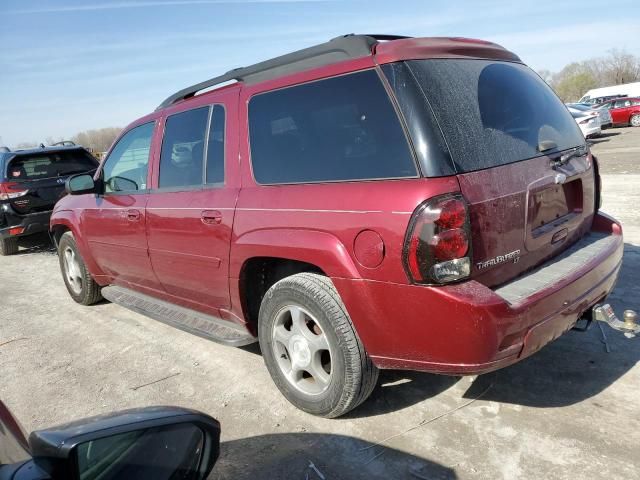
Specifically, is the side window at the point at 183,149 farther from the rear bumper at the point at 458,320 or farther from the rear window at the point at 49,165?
the rear window at the point at 49,165

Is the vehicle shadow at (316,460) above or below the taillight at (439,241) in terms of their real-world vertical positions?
below

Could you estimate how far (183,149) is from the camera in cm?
378

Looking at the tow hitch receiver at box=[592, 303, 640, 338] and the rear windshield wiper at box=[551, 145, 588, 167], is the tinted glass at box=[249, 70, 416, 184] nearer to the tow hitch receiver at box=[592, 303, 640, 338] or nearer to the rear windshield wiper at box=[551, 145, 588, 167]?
the rear windshield wiper at box=[551, 145, 588, 167]

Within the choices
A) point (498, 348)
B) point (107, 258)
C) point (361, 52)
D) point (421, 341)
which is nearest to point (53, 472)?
point (421, 341)

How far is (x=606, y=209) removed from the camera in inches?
284

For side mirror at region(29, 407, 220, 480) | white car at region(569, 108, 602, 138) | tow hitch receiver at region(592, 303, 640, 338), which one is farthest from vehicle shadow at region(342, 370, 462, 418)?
white car at region(569, 108, 602, 138)

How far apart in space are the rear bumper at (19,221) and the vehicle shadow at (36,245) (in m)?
0.76

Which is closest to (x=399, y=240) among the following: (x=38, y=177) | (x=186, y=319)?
(x=186, y=319)

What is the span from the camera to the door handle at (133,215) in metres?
4.04

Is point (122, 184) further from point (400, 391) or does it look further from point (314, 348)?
point (400, 391)

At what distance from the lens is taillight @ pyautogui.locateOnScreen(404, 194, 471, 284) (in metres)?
2.22

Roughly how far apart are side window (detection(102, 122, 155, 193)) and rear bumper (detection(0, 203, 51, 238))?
4.21 meters

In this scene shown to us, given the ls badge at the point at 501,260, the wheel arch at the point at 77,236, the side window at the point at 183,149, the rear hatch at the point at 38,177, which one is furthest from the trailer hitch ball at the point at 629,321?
the rear hatch at the point at 38,177

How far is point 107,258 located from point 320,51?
2.95 metres
